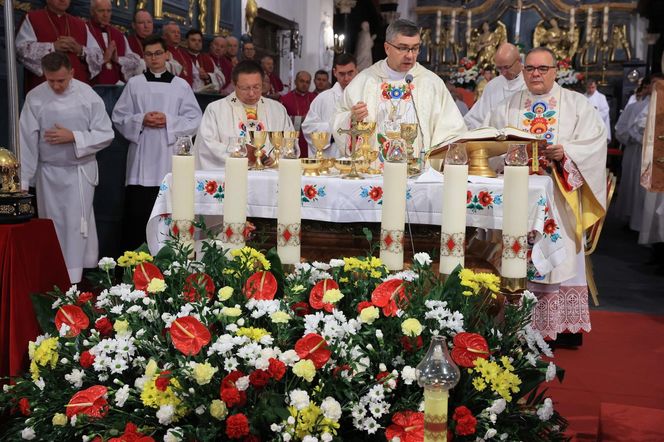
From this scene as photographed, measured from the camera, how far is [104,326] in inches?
94.2

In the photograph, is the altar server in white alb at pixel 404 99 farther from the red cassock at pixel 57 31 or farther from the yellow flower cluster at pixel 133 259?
the red cassock at pixel 57 31

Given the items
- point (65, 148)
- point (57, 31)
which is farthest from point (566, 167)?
point (57, 31)

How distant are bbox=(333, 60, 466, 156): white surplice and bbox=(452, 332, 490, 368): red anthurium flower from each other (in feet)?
7.77

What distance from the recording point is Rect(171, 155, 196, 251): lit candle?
2.48 meters

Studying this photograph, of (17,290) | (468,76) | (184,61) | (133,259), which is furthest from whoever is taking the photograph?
(468,76)

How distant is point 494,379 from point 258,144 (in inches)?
81.9

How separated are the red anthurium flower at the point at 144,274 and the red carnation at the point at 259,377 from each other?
54cm

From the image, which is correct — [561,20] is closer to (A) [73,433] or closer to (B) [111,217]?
(B) [111,217]

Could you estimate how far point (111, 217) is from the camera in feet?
23.6

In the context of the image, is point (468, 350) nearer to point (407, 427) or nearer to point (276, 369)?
point (407, 427)

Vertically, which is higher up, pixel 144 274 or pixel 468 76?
pixel 468 76

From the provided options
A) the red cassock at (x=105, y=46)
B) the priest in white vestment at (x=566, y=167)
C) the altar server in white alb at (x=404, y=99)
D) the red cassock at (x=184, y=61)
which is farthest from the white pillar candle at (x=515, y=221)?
the red cassock at (x=184, y=61)

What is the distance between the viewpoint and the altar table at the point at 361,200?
3.42m

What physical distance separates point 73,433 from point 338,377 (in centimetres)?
71
